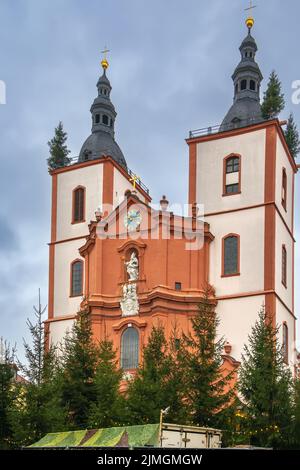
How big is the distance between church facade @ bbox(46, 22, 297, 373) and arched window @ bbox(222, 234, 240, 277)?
0.19ft

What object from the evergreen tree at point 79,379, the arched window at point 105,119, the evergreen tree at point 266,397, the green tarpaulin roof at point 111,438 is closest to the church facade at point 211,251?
the evergreen tree at point 79,379

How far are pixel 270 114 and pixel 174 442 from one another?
3102 cm

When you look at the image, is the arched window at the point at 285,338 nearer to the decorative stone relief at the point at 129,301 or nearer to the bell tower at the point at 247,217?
the bell tower at the point at 247,217

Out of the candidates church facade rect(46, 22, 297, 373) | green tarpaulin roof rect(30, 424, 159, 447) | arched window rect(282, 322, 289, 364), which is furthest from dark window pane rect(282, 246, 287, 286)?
green tarpaulin roof rect(30, 424, 159, 447)

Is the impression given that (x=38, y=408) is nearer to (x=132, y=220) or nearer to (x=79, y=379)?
(x=79, y=379)

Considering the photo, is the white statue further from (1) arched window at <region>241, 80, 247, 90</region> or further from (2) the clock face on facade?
(1) arched window at <region>241, 80, 247, 90</region>

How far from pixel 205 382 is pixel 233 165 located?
1839cm

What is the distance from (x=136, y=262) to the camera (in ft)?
163

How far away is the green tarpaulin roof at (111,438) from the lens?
25.1 meters

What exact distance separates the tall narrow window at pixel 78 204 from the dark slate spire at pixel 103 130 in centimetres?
313

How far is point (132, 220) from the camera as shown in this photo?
2000 inches

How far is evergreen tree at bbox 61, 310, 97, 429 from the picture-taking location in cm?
3919

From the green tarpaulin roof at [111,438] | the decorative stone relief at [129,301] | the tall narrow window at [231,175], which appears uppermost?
the tall narrow window at [231,175]

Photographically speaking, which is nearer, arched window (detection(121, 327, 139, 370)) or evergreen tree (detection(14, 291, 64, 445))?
evergreen tree (detection(14, 291, 64, 445))
